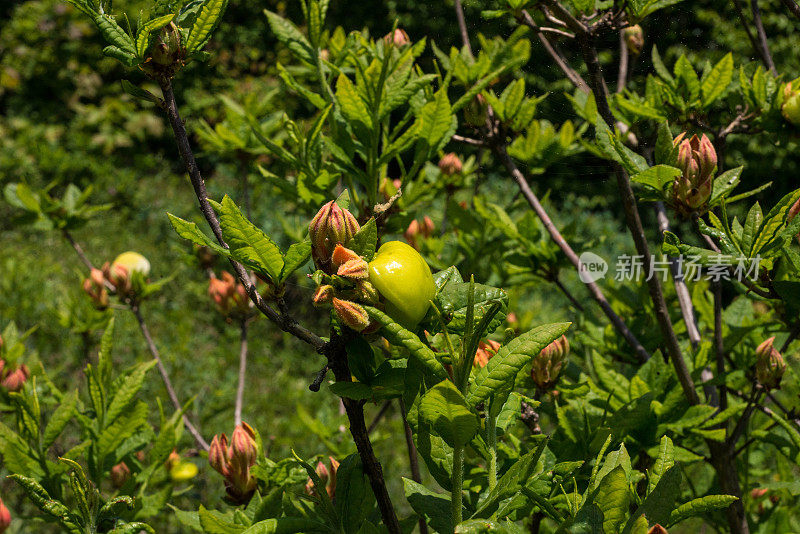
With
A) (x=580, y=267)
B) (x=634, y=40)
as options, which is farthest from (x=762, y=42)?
(x=580, y=267)

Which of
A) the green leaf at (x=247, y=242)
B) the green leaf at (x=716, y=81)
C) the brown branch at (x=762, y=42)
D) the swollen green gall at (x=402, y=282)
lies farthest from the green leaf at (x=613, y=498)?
the brown branch at (x=762, y=42)

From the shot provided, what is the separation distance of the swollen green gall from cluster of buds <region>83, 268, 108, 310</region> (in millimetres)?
1053

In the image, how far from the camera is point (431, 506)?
0.51 m

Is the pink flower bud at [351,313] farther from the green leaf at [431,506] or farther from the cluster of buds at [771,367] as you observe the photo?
the cluster of buds at [771,367]

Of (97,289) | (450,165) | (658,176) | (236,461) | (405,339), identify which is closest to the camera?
(405,339)

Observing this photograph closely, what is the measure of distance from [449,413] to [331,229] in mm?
154

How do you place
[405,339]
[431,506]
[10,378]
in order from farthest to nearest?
[10,378] → [431,506] → [405,339]

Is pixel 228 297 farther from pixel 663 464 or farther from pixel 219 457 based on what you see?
pixel 663 464

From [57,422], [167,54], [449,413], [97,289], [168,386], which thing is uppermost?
[167,54]

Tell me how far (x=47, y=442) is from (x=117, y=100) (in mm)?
6332

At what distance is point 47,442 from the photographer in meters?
0.78

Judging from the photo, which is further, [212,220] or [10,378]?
[10,378]

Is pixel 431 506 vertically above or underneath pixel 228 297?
above

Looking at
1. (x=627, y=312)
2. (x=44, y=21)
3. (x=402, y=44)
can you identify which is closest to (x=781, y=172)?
(x=627, y=312)
